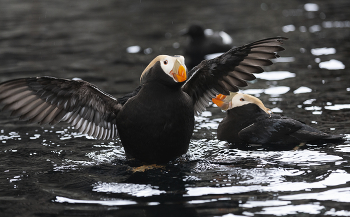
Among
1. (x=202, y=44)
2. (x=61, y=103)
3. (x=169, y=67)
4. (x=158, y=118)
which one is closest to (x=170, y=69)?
(x=169, y=67)

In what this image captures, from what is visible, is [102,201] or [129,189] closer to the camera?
[102,201]

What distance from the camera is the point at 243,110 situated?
5.25 m

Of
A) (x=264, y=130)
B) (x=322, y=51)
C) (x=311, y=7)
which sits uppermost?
(x=311, y=7)

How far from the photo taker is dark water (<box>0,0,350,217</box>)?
3.56 m

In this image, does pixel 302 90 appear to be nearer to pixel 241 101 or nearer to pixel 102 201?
pixel 241 101

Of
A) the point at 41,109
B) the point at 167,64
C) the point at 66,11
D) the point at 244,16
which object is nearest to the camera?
the point at 167,64

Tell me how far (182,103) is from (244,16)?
1194 centimetres

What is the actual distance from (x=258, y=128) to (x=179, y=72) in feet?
4.59

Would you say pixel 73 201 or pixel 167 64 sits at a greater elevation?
pixel 167 64

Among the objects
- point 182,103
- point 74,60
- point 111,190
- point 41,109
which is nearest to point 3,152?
point 41,109

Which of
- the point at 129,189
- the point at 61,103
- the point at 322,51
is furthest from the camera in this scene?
the point at 322,51

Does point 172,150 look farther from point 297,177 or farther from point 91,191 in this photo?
point 297,177

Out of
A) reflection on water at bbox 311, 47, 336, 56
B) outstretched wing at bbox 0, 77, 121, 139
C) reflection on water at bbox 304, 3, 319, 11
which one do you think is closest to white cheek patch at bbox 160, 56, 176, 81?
outstretched wing at bbox 0, 77, 121, 139

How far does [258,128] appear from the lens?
16.3ft
